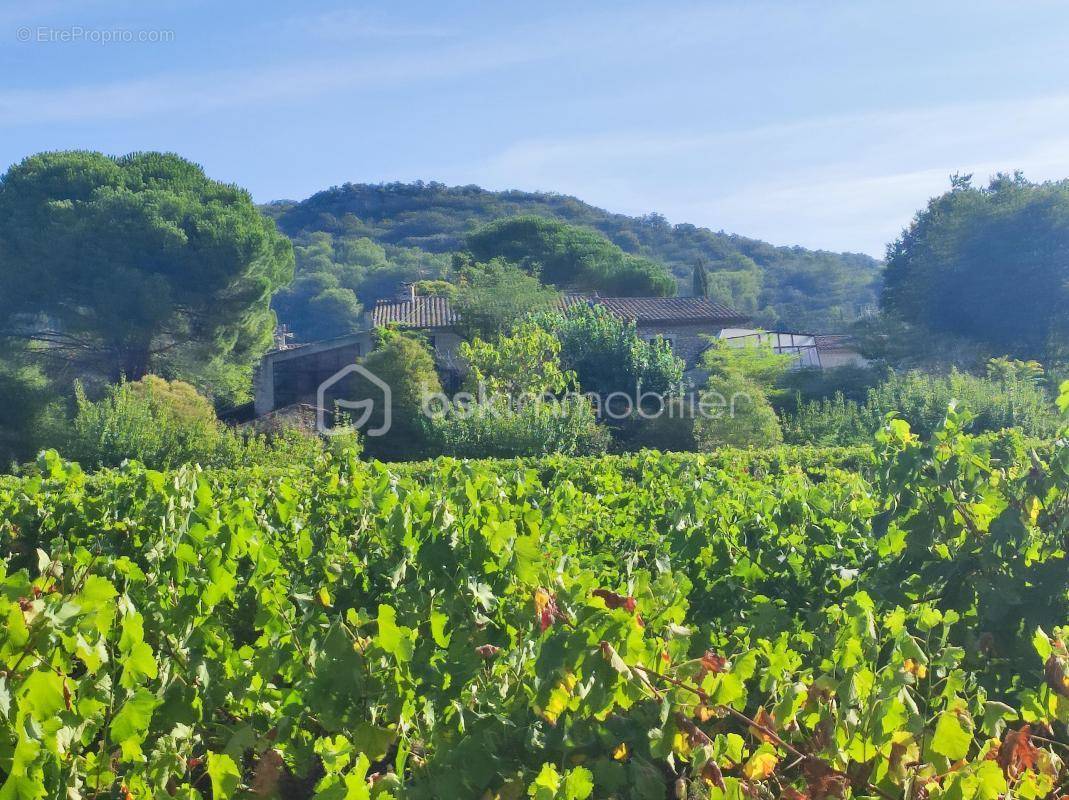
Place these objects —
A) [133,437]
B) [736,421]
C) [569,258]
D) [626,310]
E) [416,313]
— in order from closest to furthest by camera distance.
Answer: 1. [133,437]
2. [736,421]
3. [416,313]
4. [626,310]
5. [569,258]

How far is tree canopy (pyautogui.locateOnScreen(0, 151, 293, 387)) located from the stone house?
2.24 metres

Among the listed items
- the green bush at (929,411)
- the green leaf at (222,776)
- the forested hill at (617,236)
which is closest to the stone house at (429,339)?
the green bush at (929,411)

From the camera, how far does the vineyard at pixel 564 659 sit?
182 centimetres

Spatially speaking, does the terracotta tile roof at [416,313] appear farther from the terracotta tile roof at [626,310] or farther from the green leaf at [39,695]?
the green leaf at [39,695]

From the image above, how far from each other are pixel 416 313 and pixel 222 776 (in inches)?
1162

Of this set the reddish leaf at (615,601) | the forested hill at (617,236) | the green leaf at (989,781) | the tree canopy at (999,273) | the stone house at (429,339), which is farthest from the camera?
the forested hill at (617,236)

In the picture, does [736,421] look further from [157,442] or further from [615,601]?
[615,601]

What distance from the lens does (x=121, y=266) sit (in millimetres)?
25422

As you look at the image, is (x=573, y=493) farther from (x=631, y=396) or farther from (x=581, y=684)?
(x=631, y=396)

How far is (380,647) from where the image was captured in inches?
81.8

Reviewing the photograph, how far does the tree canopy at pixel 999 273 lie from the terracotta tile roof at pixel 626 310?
6079 mm

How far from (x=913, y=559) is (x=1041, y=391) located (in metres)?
18.1

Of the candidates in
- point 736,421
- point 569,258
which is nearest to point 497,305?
point 736,421

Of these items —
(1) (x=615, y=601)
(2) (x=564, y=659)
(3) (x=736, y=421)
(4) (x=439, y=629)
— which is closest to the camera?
(2) (x=564, y=659)
